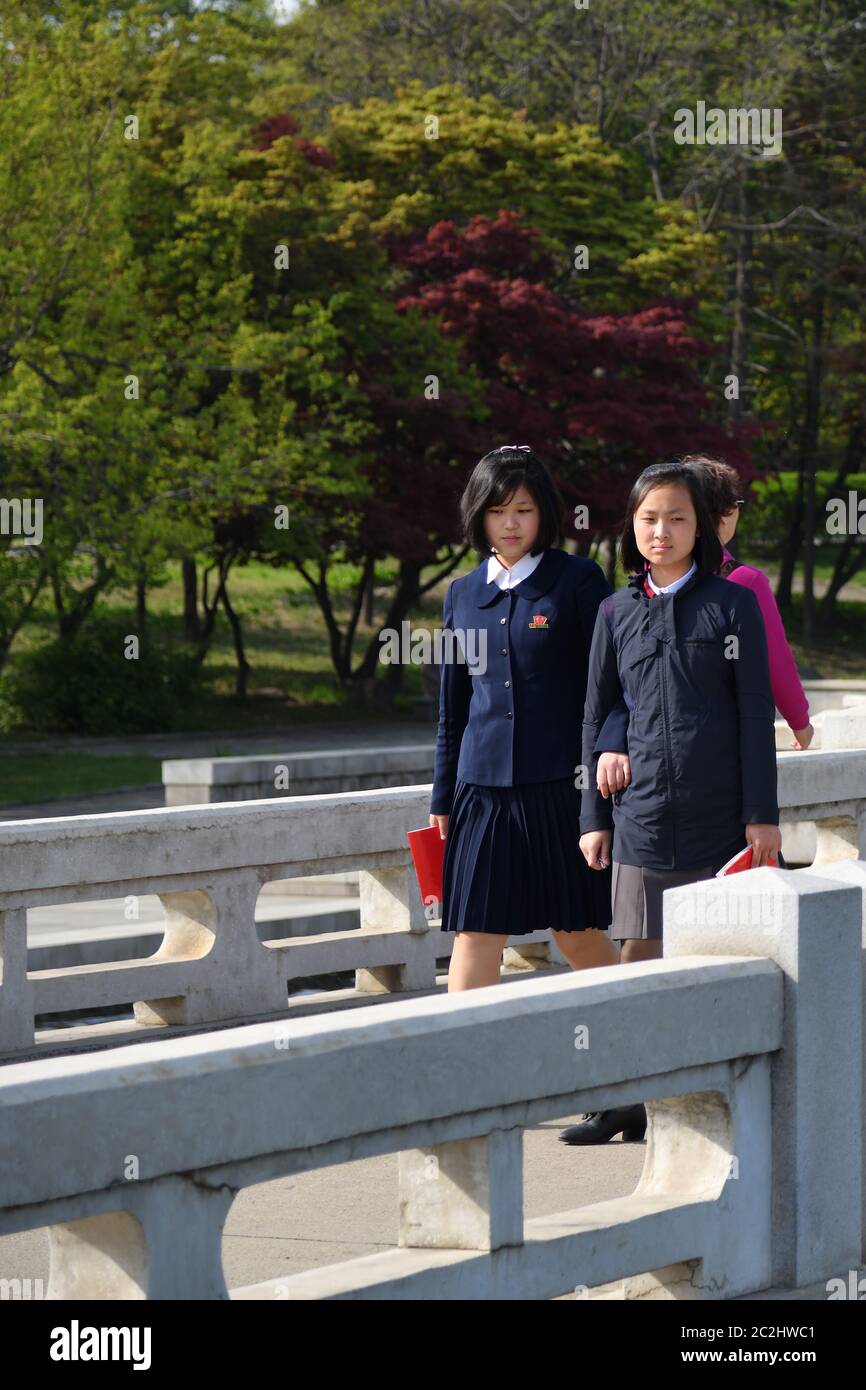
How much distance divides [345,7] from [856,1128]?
Answer: 35.3m

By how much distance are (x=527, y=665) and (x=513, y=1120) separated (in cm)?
205

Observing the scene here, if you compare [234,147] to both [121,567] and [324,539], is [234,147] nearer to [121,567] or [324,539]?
[324,539]

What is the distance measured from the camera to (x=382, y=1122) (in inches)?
144

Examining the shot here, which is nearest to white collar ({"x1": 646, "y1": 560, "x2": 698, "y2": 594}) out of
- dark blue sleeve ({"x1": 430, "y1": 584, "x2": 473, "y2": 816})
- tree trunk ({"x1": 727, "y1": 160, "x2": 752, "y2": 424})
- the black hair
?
the black hair

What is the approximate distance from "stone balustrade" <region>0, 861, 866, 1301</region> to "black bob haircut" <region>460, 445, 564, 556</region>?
57.0 inches

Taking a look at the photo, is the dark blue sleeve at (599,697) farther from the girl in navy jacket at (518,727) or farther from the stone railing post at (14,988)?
the stone railing post at (14,988)

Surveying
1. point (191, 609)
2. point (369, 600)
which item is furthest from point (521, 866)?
point (369, 600)

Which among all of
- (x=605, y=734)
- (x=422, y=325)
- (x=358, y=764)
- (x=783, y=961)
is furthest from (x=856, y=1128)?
(x=422, y=325)

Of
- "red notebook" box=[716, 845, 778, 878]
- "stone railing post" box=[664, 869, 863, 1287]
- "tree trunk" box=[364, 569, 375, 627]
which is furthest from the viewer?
"tree trunk" box=[364, 569, 375, 627]

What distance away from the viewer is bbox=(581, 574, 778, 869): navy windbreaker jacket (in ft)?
16.8

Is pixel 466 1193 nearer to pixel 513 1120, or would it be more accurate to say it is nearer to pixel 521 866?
pixel 513 1120

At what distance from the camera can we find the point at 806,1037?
4410 millimetres

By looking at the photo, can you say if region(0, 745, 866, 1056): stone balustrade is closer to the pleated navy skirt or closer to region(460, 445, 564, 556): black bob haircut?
the pleated navy skirt

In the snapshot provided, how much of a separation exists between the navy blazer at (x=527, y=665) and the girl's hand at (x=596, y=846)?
297 mm
